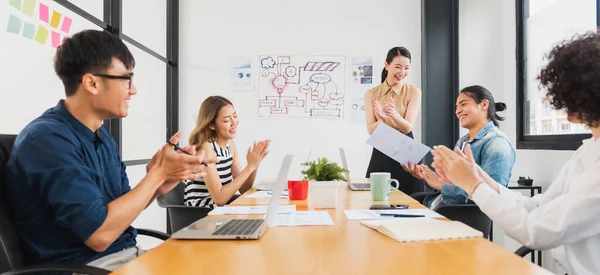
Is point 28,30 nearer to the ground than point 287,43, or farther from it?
nearer to the ground

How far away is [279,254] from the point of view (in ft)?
3.67

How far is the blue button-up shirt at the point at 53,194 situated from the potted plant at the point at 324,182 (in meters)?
0.80

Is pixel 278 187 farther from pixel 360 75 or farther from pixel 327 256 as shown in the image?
pixel 360 75

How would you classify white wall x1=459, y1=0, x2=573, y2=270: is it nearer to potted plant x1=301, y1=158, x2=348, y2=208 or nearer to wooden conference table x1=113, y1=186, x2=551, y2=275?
potted plant x1=301, y1=158, x2=348, y2=208

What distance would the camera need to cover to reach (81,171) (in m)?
1.35

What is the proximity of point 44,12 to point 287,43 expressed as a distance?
8.28ft

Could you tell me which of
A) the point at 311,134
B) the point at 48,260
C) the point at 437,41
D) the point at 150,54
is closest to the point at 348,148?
the point at 311,134

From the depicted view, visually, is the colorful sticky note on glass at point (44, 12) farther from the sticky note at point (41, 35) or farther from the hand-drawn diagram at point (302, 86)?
the hand-drawn diagram at point (302, 86)

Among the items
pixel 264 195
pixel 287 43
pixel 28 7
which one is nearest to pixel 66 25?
pixel 28 7

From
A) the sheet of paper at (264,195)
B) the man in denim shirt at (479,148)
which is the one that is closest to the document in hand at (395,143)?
the man in denim shirt at (479,148)

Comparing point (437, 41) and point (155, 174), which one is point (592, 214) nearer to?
point (155, 174)

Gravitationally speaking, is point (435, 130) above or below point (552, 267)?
above

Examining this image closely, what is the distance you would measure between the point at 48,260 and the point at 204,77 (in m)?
3.43

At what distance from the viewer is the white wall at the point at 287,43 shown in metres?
4.65
